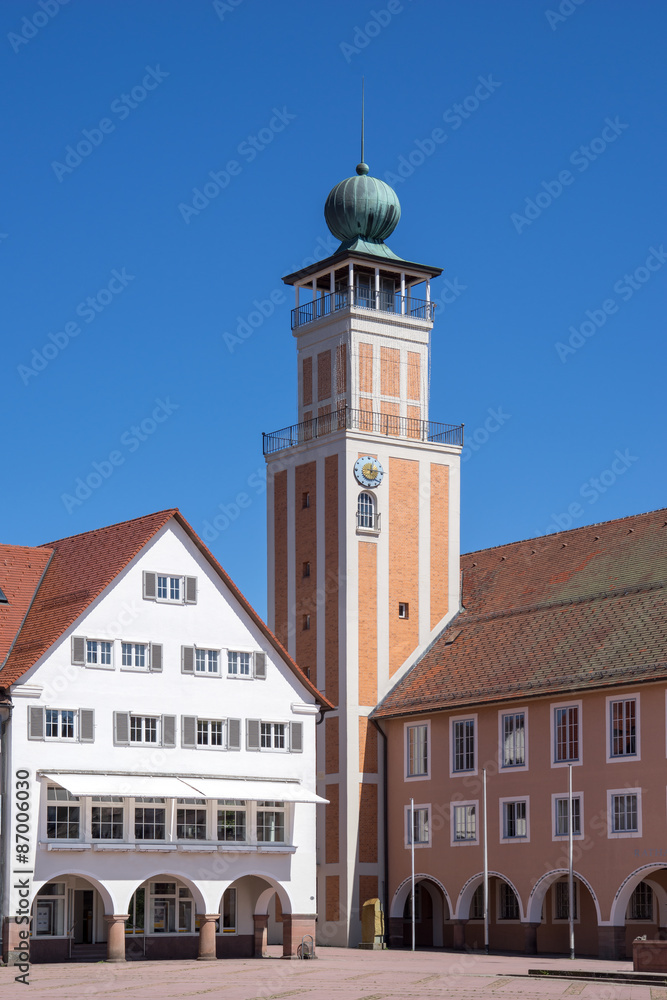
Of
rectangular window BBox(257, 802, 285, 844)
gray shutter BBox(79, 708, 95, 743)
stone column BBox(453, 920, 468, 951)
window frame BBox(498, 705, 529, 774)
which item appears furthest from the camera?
stone column BBox(453, 920, 468, 951)

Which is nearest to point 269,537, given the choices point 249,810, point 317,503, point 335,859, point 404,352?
point 317,503

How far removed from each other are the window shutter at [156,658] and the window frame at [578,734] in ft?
44.6

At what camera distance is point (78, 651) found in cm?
5688

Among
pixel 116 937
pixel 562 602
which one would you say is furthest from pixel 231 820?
pixel 562 602

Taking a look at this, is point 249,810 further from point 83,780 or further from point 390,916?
point 390,916

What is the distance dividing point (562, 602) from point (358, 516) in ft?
30.5

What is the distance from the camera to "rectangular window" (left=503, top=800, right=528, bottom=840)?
62594 mm

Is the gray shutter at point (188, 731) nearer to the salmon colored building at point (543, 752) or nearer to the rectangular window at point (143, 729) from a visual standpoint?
the rectangular window at point (143, 729)

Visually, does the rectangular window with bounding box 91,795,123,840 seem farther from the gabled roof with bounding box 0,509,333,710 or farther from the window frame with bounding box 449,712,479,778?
the window frame with bounding box 449,712,479,778

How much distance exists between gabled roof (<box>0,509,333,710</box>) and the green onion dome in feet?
69.0

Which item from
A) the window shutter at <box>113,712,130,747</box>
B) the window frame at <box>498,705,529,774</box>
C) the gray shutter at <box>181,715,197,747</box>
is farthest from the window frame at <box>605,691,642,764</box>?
the window shutter at <box>113,712,130,747</box>

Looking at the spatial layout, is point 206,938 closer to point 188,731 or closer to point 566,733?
point 188,731

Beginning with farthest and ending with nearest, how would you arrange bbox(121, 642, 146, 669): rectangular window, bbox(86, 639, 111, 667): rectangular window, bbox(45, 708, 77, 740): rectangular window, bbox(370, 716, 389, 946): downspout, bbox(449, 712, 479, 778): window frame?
bbox(370, 716, 389, 946): downspout, bbox(449, 712, 479, 778): window frame, bbox(121, 642, 146, 669): rectangular window, bbox(86, 639, 111, 667): rectangular window, bbox(45, 708, 77, 740): rectangular window

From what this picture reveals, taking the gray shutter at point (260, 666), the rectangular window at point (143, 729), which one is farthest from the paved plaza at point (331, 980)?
the gray shutter at point (260, 666)
